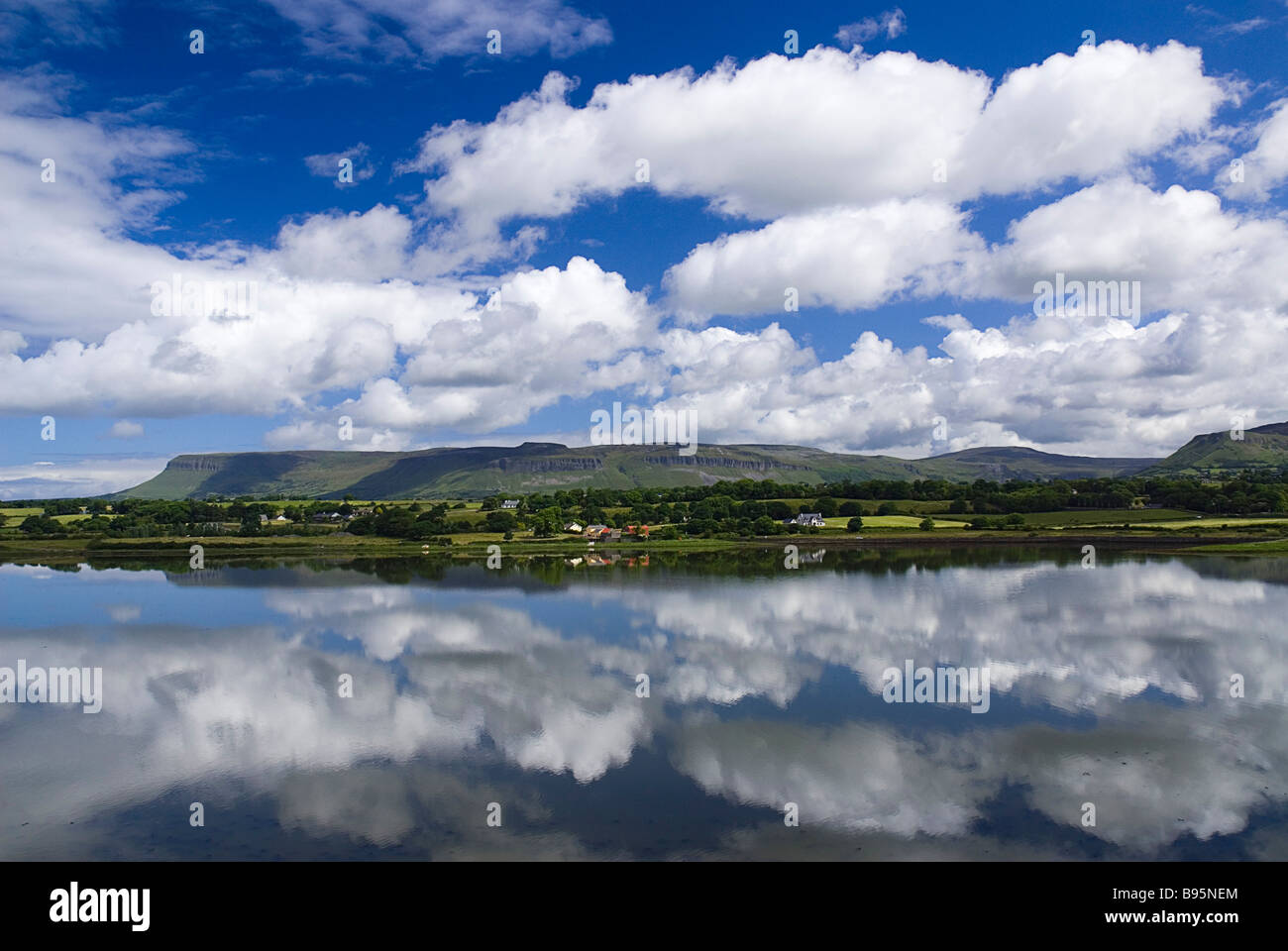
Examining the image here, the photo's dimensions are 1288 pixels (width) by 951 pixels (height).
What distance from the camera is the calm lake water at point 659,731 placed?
15812 mm

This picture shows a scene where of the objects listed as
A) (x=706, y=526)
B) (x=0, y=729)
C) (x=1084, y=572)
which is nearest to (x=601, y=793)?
(x=0, y=729)

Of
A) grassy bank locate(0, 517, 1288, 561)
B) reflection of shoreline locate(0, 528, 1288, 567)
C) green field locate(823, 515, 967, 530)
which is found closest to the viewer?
reflection of shoreline locate(0, 528, 1288, 567)

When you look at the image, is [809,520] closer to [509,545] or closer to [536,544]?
[536,544]

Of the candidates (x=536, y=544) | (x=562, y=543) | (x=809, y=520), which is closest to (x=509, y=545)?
(x=536, y=544)

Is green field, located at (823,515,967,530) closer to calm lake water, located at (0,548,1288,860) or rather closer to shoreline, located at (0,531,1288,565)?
shoreline, located at (0,531,1288,565)

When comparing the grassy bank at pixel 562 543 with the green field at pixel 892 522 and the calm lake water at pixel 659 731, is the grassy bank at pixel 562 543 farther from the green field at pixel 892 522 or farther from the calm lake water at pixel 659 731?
the calm lake water at pixel 659 731

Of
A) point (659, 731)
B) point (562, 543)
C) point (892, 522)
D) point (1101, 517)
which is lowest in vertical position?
point (659, 731)

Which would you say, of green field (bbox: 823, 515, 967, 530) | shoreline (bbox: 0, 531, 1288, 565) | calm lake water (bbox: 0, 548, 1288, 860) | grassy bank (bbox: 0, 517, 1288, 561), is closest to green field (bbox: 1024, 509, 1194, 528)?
grassy bank (bbox: 0, 517, 1288, 561)

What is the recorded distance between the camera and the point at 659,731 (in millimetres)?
22141

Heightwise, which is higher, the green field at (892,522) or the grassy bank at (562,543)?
the green field at (892,522)

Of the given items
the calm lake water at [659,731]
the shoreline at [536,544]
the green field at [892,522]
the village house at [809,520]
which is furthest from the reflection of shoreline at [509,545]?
the calm lake water at [659,731]

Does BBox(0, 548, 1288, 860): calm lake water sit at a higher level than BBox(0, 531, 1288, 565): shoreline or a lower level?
lower

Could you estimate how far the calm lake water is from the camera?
15.8m
